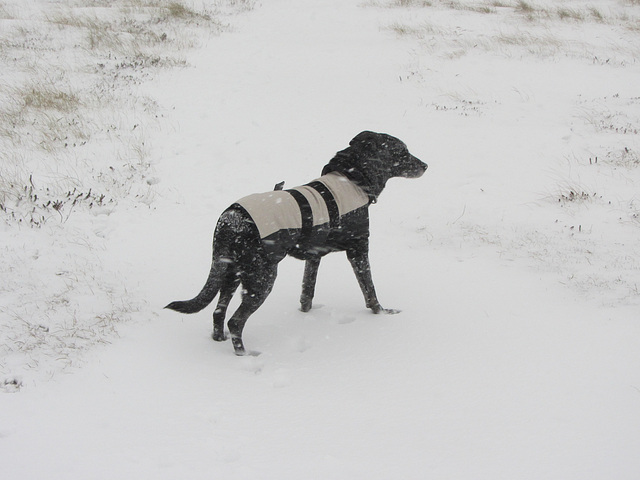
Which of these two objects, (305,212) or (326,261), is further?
(326,261)

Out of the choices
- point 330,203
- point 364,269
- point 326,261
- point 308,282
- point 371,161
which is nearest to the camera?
point 330,203

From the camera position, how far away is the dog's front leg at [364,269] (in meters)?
4.48

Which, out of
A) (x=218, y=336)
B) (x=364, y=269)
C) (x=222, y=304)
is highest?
(x=364, y=269)

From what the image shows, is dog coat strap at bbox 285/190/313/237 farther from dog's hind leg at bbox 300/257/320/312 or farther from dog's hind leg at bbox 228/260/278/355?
dog's hind leg at bbox 300/257/320/312

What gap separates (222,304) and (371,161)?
1.86 metres

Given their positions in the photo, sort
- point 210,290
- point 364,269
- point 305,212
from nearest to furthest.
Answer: point 210,290 → point 305,212 → point 364,269

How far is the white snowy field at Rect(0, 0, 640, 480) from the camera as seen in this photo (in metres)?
3.00

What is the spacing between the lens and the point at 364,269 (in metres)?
4.55

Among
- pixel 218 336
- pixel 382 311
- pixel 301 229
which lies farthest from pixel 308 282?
pixel 218 336

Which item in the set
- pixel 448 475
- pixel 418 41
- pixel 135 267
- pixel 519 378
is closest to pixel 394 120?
pixel 418 41

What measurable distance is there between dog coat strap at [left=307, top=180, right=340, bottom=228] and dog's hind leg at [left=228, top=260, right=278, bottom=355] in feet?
2.17

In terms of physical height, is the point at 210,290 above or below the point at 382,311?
above

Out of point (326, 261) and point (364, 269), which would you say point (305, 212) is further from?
point (326, 261)

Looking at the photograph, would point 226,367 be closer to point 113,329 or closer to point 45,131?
point 113,329
